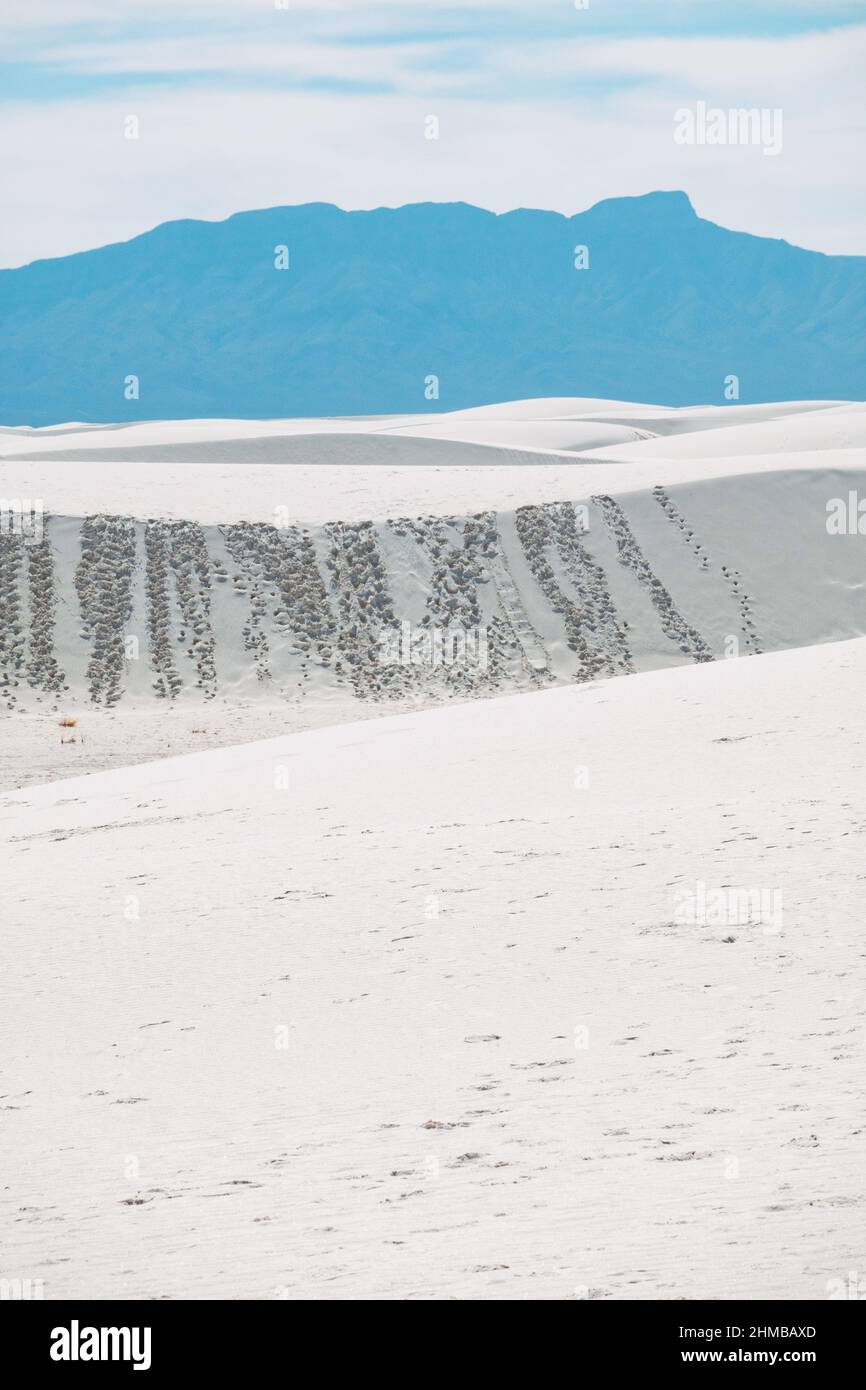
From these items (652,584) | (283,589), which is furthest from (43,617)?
(652,584)

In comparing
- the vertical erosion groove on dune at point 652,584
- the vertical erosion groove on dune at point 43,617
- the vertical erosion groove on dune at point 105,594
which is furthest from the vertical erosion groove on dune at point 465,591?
the vertical erosion groove on dune at point 43,617

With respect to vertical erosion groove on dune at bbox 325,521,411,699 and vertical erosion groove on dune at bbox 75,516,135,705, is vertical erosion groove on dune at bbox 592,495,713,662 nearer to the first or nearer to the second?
vertical erosion groove on dune at bbox 325,521,411,699

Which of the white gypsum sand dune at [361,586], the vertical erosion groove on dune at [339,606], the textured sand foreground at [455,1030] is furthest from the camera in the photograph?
the vertical erosion groove on dune at [339,606]

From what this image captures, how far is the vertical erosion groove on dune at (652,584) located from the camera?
28.6 meters

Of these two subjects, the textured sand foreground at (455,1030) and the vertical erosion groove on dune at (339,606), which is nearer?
the textured sand foreground at (455,1030)

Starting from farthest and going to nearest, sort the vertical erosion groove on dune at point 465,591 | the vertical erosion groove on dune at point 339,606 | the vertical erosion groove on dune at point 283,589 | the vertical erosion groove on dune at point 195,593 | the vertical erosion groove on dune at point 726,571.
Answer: the vertical erosion groove on dune at point 726,571 < the vertical erosion groove on dune at point 283,589 < the vertical erosion groove on dune at point 465,591 < the vertical erosion groove on dune at point 195,593 < the vertical erosion groove on dune at point 339,606

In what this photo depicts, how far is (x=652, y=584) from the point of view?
30516 mm

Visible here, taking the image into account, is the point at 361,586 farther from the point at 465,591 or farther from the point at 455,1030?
the point at 455,1030

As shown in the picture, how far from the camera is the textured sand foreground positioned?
17.3 feet

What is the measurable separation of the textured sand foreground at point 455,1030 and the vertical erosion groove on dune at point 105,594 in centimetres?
1199

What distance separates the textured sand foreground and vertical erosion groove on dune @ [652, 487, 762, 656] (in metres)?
14.8

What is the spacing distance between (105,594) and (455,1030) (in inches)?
859

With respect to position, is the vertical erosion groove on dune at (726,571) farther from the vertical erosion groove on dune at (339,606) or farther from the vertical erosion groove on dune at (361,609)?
the vertical erosion groove on dune at (361,609)

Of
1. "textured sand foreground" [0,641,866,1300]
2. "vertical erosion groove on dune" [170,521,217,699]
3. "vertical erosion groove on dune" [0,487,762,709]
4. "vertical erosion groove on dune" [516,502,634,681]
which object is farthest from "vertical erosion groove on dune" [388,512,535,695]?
"textured sand foreground" [0,641,866,1300]
